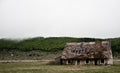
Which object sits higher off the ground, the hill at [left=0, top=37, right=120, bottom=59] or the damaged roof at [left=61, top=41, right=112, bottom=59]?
the damaged roof at [left=61, top=41, right=112, bottom=59]

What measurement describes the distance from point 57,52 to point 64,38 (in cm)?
3136

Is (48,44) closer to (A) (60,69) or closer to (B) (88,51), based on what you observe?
(B) (88,51)

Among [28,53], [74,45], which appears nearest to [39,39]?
[28,53]

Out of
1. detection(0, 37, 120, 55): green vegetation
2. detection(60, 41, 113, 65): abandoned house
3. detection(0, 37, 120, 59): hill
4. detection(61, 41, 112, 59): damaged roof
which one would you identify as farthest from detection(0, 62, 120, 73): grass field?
detection(0, 37, 120, 55): green vegetation

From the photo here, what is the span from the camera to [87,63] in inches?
2682

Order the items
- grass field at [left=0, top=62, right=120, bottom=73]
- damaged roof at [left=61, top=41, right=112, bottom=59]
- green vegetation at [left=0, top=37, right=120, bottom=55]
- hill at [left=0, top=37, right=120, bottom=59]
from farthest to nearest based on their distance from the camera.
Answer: green vegetation at [left=0, top=37, right=120, bottom=55] < hill at [left=0, top=37, right=120, bottom=59] < damaged roof at [left=61, top=41, right=112, bottom=59] < grass field at [left=0, top=62, right=120, bottom=73]

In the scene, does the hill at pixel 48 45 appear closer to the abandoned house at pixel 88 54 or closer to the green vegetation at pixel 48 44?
the green vegetation at pixel 48 44

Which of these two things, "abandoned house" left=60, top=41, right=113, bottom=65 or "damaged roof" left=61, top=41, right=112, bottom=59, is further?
"damaged roof" left=61, top=41, right=112, bottom=59

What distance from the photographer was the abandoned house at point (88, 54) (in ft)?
218

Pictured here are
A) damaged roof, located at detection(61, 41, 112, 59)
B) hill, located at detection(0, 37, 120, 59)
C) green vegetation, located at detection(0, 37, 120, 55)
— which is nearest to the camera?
damaged roof, located at detection(61, 41, 112, 59)

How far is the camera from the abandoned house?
66438 millimetres

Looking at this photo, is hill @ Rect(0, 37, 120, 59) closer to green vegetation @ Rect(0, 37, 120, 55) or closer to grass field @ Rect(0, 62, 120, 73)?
green vegetation @ Rect(0, 37, 120, 55)

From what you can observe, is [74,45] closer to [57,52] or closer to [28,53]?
[57,52]

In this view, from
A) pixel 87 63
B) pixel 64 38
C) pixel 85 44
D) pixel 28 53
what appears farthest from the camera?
pixel 64 38
